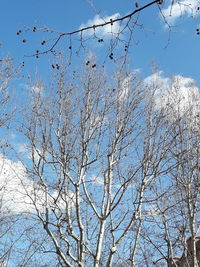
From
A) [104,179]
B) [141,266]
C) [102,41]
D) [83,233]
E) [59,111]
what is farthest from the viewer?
[141,266]

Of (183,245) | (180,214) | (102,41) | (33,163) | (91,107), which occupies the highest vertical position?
(91,107)

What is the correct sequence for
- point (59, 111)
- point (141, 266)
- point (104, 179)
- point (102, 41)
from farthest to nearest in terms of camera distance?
1. point (141, 266)
2. point (59, 111)
3. point (104, 179)
4. point (102, 41)

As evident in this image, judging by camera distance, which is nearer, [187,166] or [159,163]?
[159,163]

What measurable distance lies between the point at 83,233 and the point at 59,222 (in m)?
0.75

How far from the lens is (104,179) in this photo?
10.1m

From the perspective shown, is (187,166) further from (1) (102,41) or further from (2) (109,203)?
(1) (102,41)

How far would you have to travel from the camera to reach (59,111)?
10.9m

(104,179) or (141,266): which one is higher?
(104,179)

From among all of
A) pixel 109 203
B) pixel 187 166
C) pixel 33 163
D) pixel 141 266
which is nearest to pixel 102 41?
pixel 109 203

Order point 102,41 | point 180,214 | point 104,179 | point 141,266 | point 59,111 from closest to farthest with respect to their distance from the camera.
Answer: point 102,41 → point 104,179 → point 59,111 → point 180,214 → point 141,266

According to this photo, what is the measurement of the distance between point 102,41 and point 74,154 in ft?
24.1

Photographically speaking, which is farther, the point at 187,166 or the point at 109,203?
the point at 187,166

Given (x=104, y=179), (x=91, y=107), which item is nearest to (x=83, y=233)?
(x=104, y=179)

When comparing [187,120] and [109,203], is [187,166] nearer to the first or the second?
[187,120]
